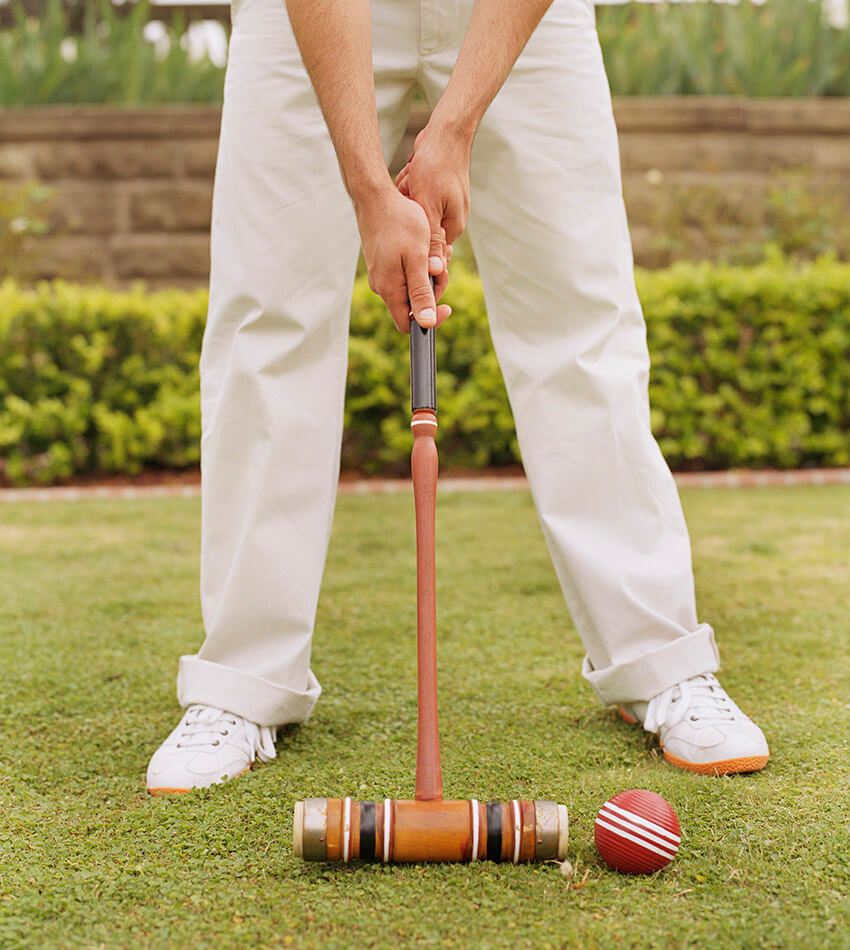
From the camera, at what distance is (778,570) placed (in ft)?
9.45

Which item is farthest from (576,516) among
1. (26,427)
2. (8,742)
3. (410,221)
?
(26,427)

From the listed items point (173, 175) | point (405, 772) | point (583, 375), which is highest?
point (173, 175)

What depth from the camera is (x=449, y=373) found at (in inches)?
195

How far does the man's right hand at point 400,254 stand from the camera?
139 centimetres

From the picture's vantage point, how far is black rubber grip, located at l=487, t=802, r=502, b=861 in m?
1.23

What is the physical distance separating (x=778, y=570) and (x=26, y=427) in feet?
11.6

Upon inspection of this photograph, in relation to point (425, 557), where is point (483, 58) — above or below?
above

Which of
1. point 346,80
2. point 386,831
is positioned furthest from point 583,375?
point 386,831

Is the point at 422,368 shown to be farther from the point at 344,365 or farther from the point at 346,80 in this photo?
A: the point at 346,80

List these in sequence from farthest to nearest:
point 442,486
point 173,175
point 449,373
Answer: point 173,175
point 449,373
point 442,486

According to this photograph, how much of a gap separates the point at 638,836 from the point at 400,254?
0.81m

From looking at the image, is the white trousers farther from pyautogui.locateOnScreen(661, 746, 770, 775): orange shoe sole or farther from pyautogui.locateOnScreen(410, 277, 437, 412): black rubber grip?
pyautogui.locateOnScreen(410, 277, 437, 412): black rubber grip

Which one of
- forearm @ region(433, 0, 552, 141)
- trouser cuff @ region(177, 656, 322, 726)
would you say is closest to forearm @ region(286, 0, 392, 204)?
forearm @ region(433, 0, 552, 141)

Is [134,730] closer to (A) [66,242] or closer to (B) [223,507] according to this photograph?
(B) [223,507]
